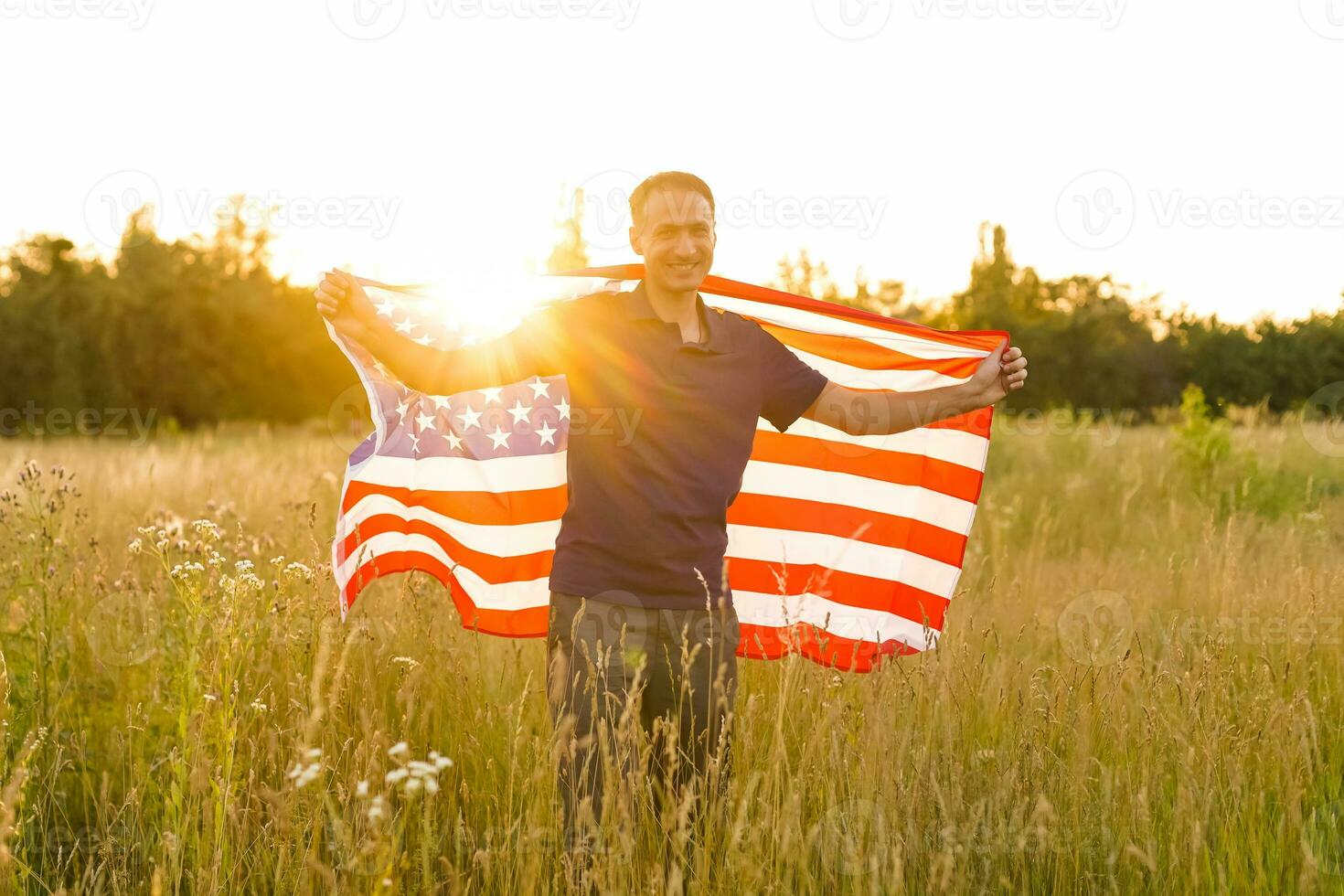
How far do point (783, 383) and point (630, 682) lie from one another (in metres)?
1.19

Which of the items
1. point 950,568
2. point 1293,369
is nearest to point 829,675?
→ point 950,568

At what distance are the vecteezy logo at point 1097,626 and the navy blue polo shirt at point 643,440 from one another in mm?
2209

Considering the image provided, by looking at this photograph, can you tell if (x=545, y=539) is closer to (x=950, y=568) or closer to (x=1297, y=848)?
(x=950, y=568)

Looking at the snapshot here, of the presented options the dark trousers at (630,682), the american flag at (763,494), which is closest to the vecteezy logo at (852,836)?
the dark trousers at (630,682)

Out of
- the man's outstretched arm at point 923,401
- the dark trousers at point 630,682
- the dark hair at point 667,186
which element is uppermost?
the dark hair at point 667,186

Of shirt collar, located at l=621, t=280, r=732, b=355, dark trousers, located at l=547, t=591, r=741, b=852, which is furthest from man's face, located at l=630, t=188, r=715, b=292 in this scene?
dark trousers, located at l=547, t=591, r=741, b=852

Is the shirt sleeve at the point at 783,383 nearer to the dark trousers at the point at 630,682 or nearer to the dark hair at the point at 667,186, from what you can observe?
the dark hair at the point at 667,186

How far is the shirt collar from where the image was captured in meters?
3.29

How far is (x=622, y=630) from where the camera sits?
2.99 meters

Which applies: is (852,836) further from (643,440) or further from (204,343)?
(204,343)

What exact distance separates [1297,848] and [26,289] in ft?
122

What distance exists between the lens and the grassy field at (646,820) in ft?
9.08

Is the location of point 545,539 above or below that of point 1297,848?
above
